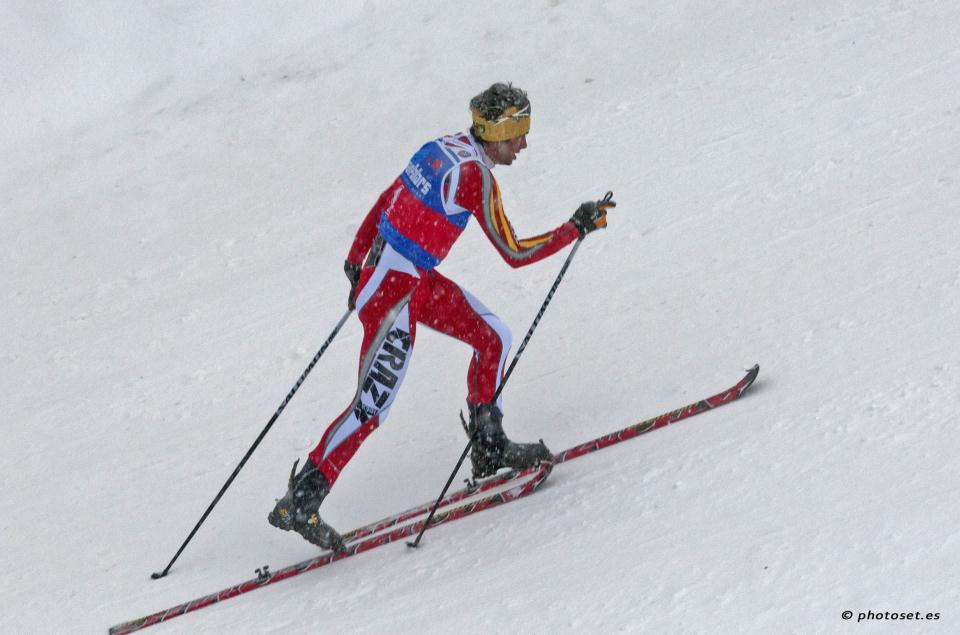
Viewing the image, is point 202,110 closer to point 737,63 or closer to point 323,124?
point 323,124

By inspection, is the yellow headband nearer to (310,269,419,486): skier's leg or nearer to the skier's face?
the skier's face

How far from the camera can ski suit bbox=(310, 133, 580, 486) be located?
14.1 feet

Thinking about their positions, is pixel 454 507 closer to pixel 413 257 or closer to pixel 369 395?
pixel 369 395

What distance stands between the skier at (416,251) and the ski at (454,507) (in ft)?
0.56

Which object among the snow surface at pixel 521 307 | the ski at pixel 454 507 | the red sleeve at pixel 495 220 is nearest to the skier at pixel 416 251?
the red sleeve at pixel 495 220

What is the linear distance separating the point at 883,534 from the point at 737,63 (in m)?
6.35

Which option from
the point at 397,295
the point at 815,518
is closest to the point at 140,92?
the point at 397,295

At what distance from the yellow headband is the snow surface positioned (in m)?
1.49

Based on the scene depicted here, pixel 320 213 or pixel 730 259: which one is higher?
pixel 320 213

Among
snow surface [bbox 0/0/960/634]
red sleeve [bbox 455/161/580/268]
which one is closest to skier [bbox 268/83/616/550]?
red sleeve [bbox 455/161/580/268]

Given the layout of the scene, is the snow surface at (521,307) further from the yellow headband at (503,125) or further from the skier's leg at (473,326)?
the yellow headband at (503,125)

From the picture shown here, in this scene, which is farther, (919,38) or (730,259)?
(919,38)

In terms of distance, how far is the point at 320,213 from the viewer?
28.5ft

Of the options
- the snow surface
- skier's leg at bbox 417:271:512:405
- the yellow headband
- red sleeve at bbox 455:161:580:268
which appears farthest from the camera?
skier's leg at bbox 417:271:512:405
